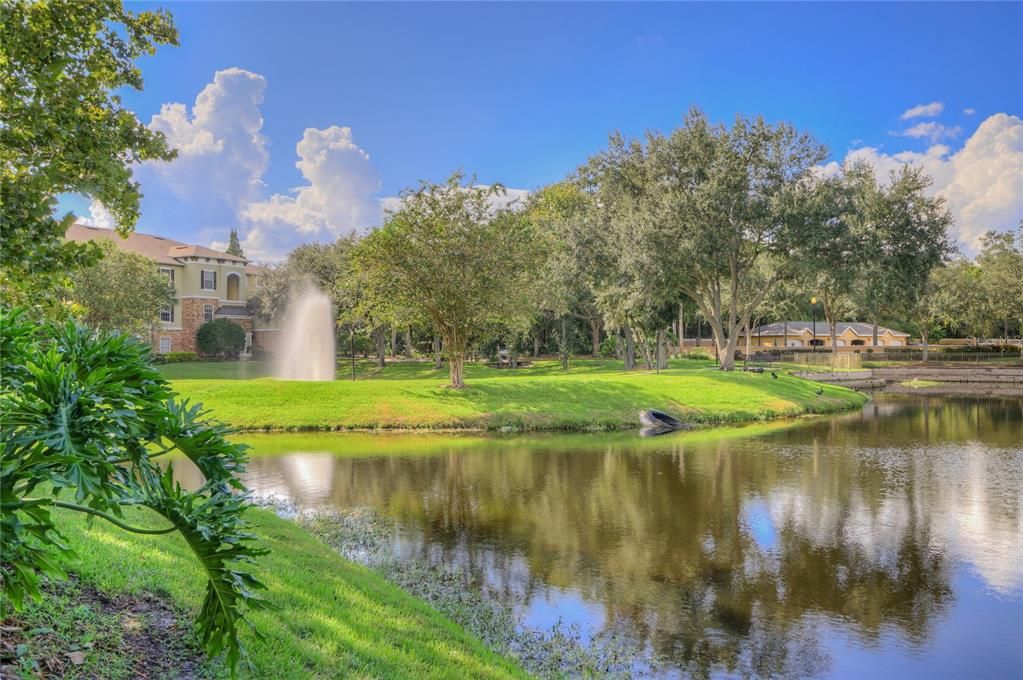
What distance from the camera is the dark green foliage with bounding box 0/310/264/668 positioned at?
262 cm

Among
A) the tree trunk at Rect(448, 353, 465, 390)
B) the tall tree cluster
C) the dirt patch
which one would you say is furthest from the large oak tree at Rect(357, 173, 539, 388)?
the dirt patch

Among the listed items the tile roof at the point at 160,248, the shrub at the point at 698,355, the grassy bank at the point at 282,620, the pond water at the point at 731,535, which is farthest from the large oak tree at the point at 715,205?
the tile roof at the point at 160,248

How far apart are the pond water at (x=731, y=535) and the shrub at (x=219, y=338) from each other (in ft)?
113

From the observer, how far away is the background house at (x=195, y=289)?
5266 cm

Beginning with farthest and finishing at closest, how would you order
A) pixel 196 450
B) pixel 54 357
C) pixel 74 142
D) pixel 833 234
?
1. pixel 833 234
2. pixel 74 142
3. pixel 196 450
4. pixel 54 357

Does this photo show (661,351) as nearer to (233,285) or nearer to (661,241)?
(661,241)

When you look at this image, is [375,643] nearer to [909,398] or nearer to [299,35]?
[299,35]

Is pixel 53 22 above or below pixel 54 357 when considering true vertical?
above

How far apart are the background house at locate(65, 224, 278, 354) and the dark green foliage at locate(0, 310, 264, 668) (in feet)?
174

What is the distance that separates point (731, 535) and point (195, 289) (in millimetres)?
53261

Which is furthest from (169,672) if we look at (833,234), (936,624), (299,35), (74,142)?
(833,234)

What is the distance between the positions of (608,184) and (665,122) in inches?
185

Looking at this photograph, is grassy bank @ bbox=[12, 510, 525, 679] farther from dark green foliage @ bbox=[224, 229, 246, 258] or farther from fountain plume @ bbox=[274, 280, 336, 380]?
dark green foliage @ bbox=[224, 229, 246, 258]

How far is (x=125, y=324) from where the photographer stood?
37.0m
